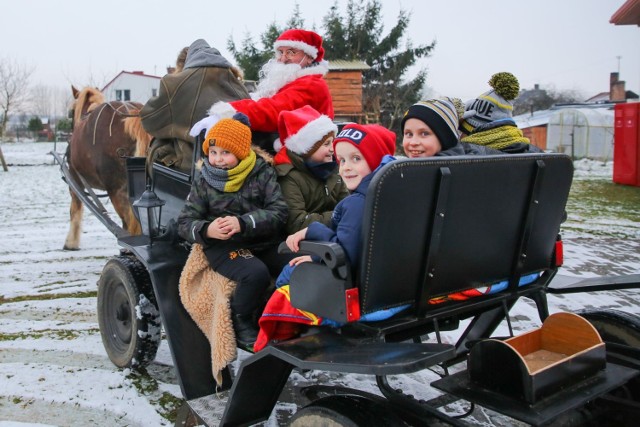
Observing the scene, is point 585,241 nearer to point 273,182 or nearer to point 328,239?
point 273,182

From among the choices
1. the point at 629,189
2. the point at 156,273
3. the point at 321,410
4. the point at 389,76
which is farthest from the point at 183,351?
the point at 389,76

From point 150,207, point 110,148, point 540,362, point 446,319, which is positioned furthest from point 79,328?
point 540,362

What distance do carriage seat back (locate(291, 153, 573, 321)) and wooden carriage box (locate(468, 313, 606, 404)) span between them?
0.29 metres

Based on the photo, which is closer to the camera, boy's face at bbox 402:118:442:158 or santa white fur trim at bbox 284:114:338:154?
boy's face at bbox 402:118:442:158

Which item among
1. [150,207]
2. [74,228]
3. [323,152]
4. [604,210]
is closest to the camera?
[323,152]

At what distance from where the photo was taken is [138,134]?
623 centimetres

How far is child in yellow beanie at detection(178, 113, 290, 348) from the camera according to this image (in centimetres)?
305

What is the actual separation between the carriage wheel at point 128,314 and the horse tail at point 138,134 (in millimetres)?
2163

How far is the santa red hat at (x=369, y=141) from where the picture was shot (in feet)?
8.23

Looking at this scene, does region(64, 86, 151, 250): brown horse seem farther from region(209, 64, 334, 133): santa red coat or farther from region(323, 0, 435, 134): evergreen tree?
region(323, 0, 435, 134): evergreen tree

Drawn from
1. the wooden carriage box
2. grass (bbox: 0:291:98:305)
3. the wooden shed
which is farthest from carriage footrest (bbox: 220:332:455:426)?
the wooden shed

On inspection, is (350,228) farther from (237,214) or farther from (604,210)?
(604,210)

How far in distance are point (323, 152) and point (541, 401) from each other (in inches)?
70.0

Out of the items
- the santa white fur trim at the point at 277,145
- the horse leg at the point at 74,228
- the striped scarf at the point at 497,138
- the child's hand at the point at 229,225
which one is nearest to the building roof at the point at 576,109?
the horse leg at the point at 74,228
